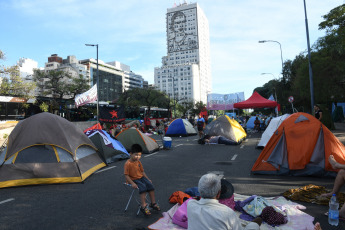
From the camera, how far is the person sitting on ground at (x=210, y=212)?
2322 millimetres

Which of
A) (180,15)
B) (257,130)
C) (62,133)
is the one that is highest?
(180,15)

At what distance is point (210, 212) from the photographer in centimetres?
235

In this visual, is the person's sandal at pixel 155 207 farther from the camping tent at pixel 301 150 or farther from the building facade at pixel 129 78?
the building facade at pixel 129 78

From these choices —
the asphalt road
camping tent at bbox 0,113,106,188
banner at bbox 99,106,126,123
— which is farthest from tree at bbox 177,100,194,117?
camping tent at bbox 0,113,106,188

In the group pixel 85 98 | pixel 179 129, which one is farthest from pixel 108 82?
pixel 85 98

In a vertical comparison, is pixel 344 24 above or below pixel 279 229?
above

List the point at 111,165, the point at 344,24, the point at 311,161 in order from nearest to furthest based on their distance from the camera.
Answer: the point at 311,161
the point at 111,165
the point at 344,24

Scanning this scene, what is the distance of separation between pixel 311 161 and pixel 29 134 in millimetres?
8099

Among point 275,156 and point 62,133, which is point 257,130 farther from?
point 62,133

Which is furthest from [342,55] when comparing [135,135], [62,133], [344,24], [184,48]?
[184,48]

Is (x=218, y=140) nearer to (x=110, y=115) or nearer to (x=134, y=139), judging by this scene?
(x=134, y=139)

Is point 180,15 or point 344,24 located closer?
point 344,24

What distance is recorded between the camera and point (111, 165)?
9.48 metres

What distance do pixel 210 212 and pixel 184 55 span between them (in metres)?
157
